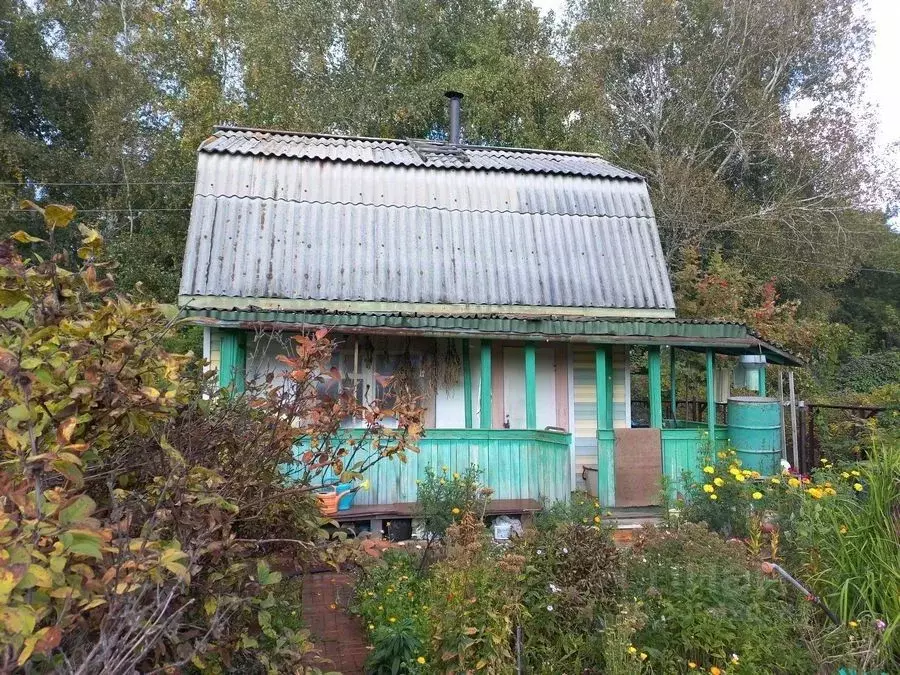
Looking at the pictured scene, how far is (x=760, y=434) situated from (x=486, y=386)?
388 centimetres

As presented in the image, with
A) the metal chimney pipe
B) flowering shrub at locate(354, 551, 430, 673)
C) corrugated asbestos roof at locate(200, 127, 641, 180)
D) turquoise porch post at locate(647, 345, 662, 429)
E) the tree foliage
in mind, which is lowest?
flowering shrub at locate(354, 551, 430, 673)

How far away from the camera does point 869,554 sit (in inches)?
142

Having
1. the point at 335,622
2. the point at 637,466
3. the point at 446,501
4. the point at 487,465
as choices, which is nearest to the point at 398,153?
the point at 487,465

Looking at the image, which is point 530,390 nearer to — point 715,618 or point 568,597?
point 568,597

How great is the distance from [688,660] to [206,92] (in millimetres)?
21113

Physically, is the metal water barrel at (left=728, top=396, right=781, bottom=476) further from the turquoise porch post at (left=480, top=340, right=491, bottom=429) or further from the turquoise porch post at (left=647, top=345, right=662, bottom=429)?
the turquoise porch post at (left=480, top=340, right=491, bottom=429)

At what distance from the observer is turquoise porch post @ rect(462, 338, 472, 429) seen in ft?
30.5

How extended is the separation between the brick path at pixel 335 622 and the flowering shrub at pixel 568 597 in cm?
139

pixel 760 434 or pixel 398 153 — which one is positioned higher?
pixel 398 153

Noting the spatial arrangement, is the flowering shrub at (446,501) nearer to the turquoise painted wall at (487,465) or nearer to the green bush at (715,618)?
the turquoise painted wall at (487,465)

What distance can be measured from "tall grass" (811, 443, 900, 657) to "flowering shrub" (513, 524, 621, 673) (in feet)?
4.50

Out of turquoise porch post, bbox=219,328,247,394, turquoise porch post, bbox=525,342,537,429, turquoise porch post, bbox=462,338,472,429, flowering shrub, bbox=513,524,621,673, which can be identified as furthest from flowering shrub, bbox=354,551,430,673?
turquoise porch post, bbox=219,328,247,394

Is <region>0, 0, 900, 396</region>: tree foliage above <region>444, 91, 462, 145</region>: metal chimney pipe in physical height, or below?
above

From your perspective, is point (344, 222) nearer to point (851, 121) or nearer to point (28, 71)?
point (28, 71)
